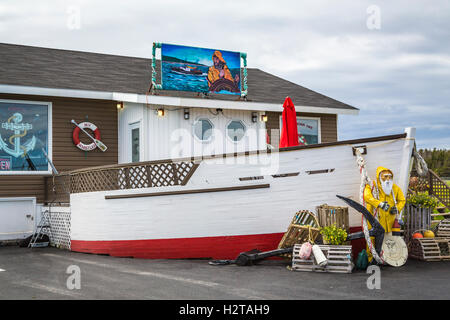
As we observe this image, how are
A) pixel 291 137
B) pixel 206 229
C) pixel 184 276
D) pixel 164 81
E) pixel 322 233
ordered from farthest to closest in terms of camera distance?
pixel 164 81 < pixel 291 137 < pixel 206 229 < pixel 322 233 < pixel 184 276

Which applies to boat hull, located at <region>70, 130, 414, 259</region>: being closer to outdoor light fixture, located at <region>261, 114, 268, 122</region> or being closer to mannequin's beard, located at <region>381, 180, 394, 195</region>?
mannequin's beard, located at <region>381, 180, 394, 195</region>

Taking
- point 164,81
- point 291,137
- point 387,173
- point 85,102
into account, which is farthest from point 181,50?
point 387,173

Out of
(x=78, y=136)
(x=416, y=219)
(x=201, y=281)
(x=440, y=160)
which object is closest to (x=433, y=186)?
(x=416, y=219)

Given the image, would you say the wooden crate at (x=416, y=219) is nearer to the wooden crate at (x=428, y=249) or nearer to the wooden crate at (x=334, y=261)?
the wooden crate at (x=428, y=249)

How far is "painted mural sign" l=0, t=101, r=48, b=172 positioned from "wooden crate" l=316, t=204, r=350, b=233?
7.50m

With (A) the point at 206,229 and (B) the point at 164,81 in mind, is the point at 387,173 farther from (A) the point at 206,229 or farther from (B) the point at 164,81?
(B) the point at 164,81

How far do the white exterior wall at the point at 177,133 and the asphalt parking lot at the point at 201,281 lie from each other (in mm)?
3875

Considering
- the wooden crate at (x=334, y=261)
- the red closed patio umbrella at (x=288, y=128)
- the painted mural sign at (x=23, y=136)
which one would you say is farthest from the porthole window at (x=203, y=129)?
the wooden crate at (x=334, y=261)

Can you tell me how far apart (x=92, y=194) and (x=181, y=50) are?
466 centimetres

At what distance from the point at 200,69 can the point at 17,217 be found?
19.3 ft

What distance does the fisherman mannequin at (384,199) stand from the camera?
314 inches

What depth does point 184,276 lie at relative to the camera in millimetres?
7371

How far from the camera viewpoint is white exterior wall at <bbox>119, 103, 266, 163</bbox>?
12.3 m
